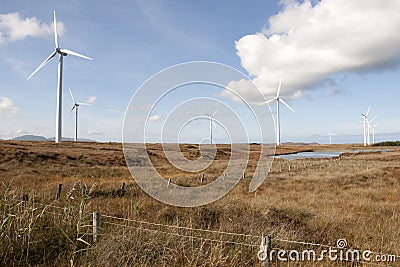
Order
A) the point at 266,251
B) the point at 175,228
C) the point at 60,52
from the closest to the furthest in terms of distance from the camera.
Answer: the point at 266,251 < the point at 175,228 < the point at 60,52

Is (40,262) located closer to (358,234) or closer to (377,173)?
(358,234)

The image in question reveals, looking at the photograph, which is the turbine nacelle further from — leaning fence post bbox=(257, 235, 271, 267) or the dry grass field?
leaning fence post bbox=(257, 235, 271, 267)

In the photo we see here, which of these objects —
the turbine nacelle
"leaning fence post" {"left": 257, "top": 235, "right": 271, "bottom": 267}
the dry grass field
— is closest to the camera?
"leaning fence post" {"left": 257, "top": 235, "right": 271, "bottom": 267}

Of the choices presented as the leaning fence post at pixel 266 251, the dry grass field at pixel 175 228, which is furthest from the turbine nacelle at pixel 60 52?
the leaning fence post at pixel 266 251

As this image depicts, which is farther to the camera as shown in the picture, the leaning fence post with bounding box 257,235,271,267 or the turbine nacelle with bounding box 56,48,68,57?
the turbine nacelle with bounding box 56,48,68,57

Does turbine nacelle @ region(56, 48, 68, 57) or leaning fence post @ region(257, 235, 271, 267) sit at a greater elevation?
turbine nacelle @ region(56, 48, 68, 57)

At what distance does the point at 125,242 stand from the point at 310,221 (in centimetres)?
713

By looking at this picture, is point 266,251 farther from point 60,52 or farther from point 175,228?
point 60,52

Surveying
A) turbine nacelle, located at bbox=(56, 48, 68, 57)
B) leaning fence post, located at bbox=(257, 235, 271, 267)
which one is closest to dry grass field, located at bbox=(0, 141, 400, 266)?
leaning fence post, located at bbox=(257, 235, 271, 267)

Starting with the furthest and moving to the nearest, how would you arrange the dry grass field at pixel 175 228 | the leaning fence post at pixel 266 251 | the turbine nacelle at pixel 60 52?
the turbine nacelle at pixel 60 52
the dry grass field at pixel 175 228
the leaning fence post at pixel 266 251

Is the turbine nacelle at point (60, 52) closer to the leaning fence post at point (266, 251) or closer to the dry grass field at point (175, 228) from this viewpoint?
the dry grass field at point (175, 228)

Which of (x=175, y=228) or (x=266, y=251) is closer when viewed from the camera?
(x=266, y=251)

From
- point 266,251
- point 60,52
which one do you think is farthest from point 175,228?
point 60,52

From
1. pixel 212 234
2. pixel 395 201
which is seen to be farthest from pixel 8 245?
pixel 395 201
